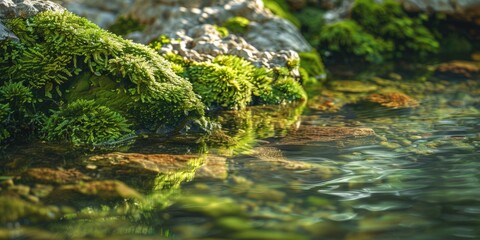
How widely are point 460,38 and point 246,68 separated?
861 centimetres

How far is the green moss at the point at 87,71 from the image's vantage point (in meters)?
6.07

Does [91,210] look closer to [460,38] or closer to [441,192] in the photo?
[441,192]

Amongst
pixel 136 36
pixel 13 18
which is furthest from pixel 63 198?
pixel 136 36

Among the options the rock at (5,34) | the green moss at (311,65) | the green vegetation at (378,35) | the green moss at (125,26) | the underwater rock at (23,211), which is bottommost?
the underwater rock at (23,211)

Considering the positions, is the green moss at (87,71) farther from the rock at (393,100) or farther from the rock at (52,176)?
the rock at (393,100)

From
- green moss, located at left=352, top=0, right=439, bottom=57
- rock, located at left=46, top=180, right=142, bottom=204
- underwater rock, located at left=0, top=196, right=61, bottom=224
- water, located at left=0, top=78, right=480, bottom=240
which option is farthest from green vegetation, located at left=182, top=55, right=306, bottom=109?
green moss, located at left=352, top=0, right=439, bottom=57

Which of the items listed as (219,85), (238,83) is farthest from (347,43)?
(219,85)

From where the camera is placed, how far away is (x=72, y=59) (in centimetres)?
619

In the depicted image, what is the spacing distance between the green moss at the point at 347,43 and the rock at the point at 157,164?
8286mm

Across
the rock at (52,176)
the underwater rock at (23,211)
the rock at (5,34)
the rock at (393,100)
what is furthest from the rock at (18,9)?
the rock at (393,100)

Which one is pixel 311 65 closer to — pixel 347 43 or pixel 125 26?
pixel 347 43

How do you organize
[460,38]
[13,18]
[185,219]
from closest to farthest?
[185,219], [13,18], [460,38]

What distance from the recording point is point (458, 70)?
11086 millimetres

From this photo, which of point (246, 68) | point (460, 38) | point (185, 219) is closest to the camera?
point (185, 219)
